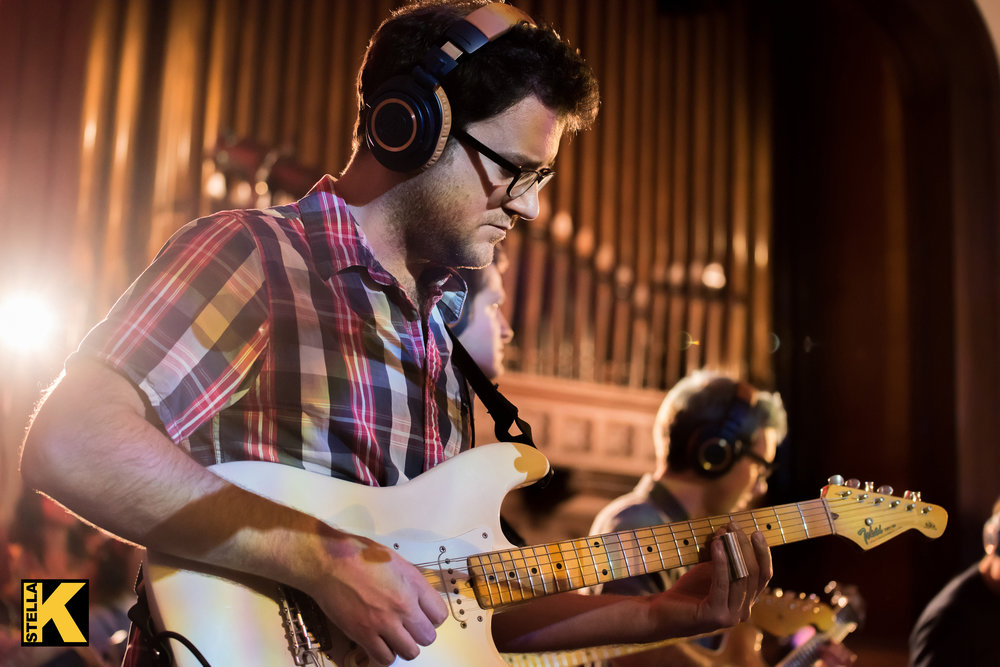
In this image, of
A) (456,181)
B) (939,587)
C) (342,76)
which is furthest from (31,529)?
(939,587)

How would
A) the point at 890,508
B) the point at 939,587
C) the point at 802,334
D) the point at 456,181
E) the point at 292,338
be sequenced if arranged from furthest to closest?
the point at 802,334 → the point at 939,587 → the point at 890,508 → the point at 456,181 → the point at 292,338

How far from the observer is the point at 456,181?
127 centimetres

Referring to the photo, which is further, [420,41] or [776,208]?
[776,208]

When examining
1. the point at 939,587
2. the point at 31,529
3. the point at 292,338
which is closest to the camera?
the point at 292,338

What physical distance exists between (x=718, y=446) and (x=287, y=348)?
1366 mm

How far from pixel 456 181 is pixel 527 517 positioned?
1860 millimetres

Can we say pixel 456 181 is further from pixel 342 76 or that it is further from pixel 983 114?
pixel 983 114

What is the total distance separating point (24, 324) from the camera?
1893mm

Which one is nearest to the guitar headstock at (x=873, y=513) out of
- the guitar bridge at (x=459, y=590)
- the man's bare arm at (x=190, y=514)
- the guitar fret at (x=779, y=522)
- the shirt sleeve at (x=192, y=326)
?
the guitar fret at (x=779, y=522)

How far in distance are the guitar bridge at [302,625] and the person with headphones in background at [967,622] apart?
1.79 meters

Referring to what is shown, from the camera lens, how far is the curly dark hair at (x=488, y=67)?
4.16 ft

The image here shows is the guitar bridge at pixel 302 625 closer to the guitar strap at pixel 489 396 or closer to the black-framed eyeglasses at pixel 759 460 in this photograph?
the guitar strap at pixel 489 396

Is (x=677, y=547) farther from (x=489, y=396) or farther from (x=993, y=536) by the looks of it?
(x=993, y=536)

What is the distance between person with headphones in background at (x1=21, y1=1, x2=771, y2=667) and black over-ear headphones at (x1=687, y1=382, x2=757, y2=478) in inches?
33.1
